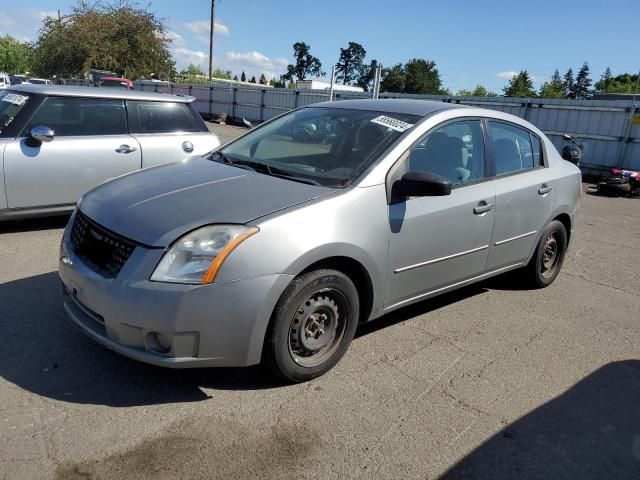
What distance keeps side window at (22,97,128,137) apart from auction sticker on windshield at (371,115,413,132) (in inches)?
141

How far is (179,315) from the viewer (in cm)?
269

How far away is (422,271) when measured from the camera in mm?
3732

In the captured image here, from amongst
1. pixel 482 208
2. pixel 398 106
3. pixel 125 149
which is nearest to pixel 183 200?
pixel 398 106

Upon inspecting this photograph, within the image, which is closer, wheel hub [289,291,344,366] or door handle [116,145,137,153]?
wheel hub [289,291,344,366]

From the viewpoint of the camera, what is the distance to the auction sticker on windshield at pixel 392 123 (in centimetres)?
375

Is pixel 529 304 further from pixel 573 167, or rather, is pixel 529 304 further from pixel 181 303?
pixel 181 303

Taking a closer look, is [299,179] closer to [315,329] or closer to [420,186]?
[420,186]

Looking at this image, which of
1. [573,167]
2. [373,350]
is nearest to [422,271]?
[373,350]

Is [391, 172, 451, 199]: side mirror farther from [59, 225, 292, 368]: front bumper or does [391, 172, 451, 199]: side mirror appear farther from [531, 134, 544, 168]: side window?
[531, 134, 544, 168]: side window

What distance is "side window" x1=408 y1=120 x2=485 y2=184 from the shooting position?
3.75m

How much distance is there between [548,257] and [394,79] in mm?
98308

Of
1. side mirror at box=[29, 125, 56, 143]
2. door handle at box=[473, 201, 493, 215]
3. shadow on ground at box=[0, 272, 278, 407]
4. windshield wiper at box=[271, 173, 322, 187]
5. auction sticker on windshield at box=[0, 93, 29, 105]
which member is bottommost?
shadow on ground at box=[0, 272, 278, 407]

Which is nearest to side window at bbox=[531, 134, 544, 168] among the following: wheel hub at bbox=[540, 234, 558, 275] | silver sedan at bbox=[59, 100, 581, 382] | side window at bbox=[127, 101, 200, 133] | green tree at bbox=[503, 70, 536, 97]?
silver sedan at bbox=[59, 100, 581, 382]

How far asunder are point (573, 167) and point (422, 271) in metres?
2.66
